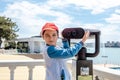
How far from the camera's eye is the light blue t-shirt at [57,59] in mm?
3004

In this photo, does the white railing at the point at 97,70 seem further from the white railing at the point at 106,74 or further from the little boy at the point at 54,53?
the little boy at the point at 54,53

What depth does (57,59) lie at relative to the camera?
308 centimetres

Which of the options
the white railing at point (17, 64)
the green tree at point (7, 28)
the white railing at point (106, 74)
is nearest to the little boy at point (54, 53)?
the white railing at point (106, 74)

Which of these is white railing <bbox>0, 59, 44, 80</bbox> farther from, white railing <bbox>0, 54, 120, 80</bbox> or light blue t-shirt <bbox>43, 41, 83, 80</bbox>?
light blue t-shirt <bbox>43, 41, 83, 80</bbox>

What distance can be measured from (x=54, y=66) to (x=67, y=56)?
18 centimetres

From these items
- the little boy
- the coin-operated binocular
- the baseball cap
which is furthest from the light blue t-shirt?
the coin-operated binocular

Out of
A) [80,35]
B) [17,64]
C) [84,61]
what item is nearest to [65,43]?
[80,35]

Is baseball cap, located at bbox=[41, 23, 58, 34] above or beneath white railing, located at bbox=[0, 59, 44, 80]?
above

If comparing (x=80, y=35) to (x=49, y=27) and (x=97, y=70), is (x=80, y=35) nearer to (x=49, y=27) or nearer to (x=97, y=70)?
(x=49, y=27)

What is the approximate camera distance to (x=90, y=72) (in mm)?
3379

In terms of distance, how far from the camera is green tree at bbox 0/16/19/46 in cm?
5231

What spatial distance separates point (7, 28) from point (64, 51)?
165ft

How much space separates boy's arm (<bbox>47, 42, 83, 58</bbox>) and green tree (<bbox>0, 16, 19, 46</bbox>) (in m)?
49.7

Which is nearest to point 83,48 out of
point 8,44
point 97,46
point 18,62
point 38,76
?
point 97,46
